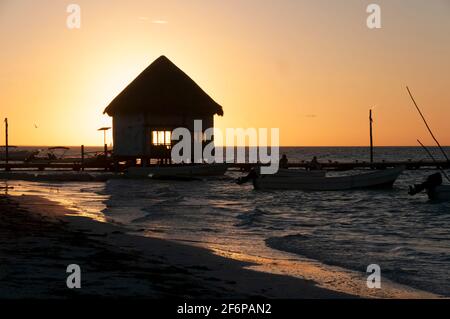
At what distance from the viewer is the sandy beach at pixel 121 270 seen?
25.9 ft

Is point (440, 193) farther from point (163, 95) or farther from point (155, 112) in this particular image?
point (163, 95)

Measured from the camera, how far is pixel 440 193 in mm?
25891

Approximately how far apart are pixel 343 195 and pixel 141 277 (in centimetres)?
2325

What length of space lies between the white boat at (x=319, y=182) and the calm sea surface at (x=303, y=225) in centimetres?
75

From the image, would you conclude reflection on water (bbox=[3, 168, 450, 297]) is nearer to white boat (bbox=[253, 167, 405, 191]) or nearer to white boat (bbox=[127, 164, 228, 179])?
white boat (bbox=[253, 167, 405, 191])

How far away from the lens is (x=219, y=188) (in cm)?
3447

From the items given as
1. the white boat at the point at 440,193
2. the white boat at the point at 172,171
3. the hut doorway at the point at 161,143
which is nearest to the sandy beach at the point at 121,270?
the white boat at the point at 440,193

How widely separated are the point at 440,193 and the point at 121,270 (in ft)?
63.8

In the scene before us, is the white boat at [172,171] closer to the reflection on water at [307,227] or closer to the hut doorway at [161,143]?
the hut doorway at [161,143]

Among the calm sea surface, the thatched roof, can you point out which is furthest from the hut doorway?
the calm sea surface

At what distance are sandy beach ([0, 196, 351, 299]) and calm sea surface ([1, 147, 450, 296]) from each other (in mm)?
906

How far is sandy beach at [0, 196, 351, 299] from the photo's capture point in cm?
790
